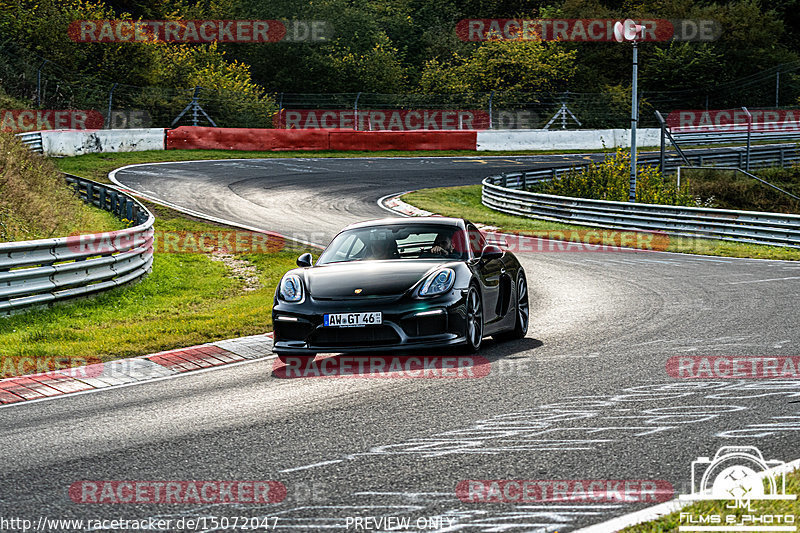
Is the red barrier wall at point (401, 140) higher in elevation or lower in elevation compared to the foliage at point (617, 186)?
higher

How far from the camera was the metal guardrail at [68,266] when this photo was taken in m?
12.3

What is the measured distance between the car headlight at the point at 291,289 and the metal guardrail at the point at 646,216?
16.1 metres

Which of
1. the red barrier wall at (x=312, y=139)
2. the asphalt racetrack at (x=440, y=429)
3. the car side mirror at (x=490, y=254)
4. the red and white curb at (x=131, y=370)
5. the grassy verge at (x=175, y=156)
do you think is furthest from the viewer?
the red barrier wall at (x=312, y=139)

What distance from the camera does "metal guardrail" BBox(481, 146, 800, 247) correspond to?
23.5m

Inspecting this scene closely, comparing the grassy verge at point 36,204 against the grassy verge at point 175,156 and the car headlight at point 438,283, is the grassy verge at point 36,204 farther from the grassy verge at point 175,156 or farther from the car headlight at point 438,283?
the car headlight at point 438,283

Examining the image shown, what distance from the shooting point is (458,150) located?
1789 inches

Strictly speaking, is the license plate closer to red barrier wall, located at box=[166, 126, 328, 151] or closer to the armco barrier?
the armco barrier

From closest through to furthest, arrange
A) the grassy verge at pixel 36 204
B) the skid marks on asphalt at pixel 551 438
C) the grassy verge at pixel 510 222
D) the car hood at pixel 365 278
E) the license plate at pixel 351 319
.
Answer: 1. the skid marks on asphalt at pixel 551 438
2. the license plate at pixel 351 319
3. the car hood at pixel 365 278
4. the grassy verge at pixel 36 204
5. the grassy verge at pixel 510 222

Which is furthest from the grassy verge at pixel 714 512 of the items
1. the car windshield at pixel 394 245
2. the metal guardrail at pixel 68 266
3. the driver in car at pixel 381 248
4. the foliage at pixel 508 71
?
the foliage at pixel 508 71

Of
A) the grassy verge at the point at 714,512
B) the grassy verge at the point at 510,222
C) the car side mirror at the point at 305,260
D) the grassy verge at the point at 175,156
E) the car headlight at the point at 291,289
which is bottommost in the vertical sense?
the grassy verge at the point at 510,222

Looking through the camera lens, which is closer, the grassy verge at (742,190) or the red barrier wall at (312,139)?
the grassy verge at (742,190)

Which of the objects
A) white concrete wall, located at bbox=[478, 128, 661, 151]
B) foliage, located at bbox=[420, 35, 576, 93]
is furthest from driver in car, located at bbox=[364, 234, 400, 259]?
foliage, located at bbox=[420, 35, 576, 93]

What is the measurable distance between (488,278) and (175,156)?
30.4m

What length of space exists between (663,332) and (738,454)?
17.4 feet
